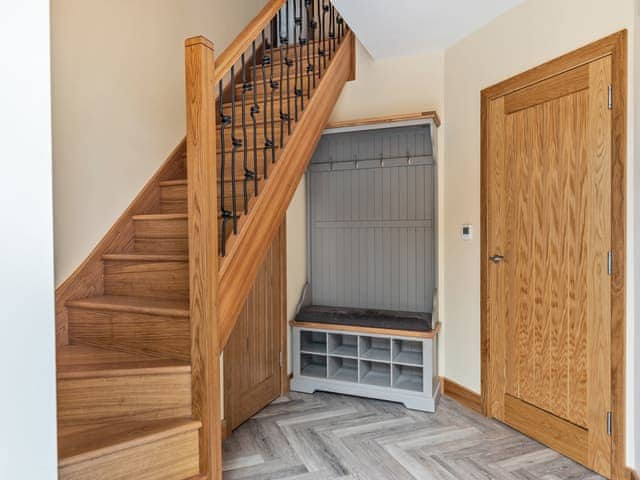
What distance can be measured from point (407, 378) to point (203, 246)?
194 cm

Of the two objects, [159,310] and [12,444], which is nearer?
[12,444]

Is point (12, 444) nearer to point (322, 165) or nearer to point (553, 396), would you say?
point (553, 396)

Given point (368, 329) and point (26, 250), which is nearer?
point (26, 250)

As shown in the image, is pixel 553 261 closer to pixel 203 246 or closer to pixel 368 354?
pixel 368 354

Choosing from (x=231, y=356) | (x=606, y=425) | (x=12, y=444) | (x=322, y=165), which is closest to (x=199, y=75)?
(x=12, y=444)

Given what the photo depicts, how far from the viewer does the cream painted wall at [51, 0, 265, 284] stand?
212 centimetres

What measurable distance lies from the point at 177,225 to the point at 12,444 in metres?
1.67

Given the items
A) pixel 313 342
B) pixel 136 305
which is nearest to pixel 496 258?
pixel 313 342

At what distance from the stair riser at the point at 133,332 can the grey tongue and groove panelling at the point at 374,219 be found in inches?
69.1

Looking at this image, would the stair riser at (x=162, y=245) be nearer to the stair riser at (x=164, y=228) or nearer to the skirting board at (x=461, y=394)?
the stair riser at (x=164, y=228)

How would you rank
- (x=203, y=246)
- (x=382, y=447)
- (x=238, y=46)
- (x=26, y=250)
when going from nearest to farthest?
(x=26, y=250), (x=203, y=246), (x=238, y=46), (x=382, y=447)

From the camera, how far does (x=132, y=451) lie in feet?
5.07

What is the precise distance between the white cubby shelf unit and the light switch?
645 mm

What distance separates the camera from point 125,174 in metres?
2.50
